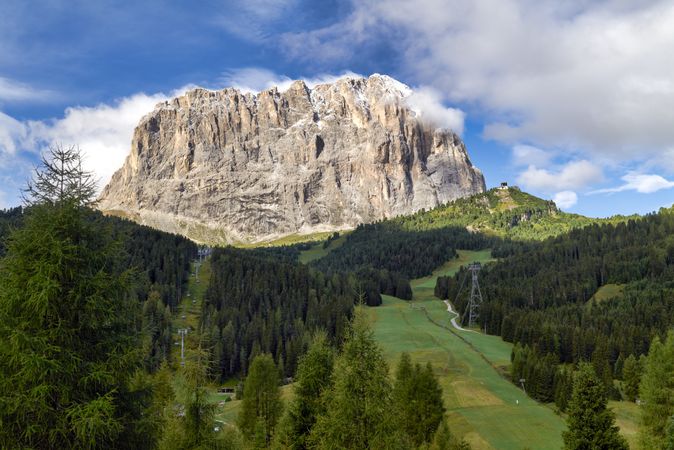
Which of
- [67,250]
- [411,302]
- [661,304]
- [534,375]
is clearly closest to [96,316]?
[67,250]

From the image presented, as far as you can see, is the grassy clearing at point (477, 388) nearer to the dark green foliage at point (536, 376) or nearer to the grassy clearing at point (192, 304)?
the dark green foliage at point (536, 376)

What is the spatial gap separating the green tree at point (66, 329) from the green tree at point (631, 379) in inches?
3964

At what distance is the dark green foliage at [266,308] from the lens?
126 m

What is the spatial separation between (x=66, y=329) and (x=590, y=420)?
35018 mm

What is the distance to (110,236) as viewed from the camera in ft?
47.8

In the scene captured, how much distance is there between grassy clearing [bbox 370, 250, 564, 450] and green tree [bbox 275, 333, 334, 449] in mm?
28631

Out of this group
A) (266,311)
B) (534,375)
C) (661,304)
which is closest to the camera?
(534,375)

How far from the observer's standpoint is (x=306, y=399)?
30938 millimetres

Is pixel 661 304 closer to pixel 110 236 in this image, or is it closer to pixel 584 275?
pixel 584 275

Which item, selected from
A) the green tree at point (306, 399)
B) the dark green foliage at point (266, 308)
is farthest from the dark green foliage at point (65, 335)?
the dark green foliage at point (266, 308)

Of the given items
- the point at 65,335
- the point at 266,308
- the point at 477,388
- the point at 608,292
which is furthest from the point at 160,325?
the point at 608,292

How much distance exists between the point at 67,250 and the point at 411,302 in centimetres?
19267

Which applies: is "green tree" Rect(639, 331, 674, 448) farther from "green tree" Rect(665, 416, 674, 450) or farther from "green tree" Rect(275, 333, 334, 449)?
"green tree" Rect(275, 333, 334, 449)

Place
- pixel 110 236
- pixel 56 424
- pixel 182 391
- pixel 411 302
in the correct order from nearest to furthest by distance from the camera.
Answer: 1. pixel 56 424
2. pixel 110 236
3. pixel 182 391
4. pixel 411 302
